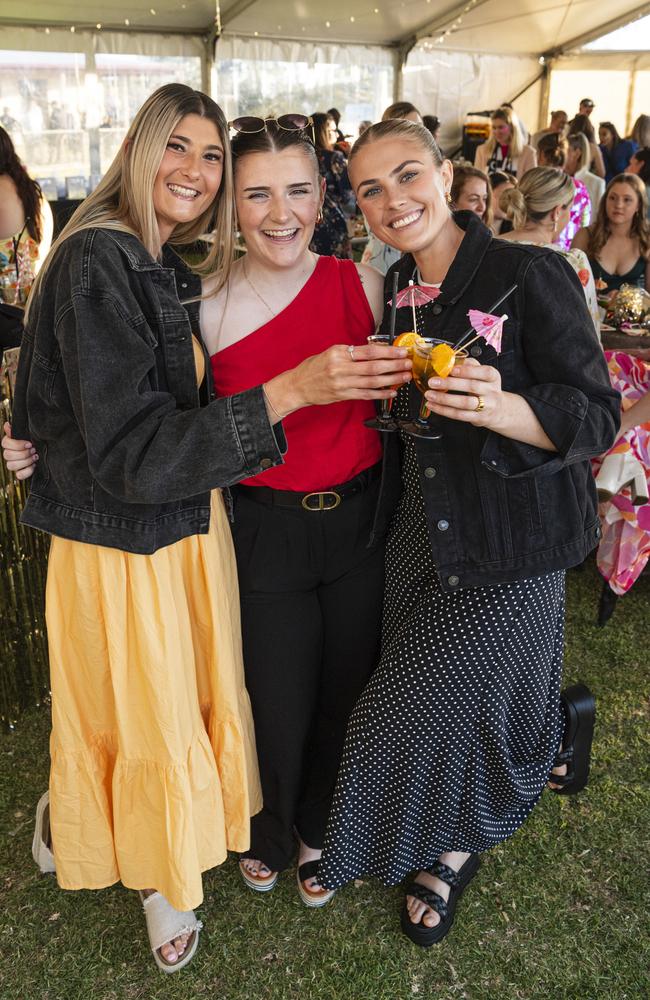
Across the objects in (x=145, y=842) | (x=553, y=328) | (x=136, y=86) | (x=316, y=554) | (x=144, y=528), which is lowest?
(x=145, y=842)

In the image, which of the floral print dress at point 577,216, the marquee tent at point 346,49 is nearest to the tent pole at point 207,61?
the marquee tent at point 346,49

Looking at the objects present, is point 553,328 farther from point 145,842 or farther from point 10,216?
point 10,216

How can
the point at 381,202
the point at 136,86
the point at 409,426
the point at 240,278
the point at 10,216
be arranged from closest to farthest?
the point at 409,426, the point at 381,202, the point at 240,278, the point at 10,216, the point at 136,86

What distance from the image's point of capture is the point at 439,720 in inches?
70.1

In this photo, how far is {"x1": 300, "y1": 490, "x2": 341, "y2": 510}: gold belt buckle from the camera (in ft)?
6.05

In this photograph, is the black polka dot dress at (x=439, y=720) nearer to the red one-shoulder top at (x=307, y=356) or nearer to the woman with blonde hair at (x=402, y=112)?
the red one-shoulder top at (x=307, y=356)

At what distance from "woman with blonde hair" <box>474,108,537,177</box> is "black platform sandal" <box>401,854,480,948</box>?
6.82 m

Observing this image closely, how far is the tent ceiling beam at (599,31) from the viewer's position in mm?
12041

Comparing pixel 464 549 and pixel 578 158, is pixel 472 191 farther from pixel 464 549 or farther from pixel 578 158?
pixel 464 549

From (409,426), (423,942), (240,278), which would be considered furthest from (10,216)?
(423,942)

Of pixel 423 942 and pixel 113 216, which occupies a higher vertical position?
pixel 113 216

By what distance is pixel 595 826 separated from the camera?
7.51 feet

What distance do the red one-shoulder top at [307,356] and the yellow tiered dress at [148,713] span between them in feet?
0.44

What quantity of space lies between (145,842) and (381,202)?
1501mm
